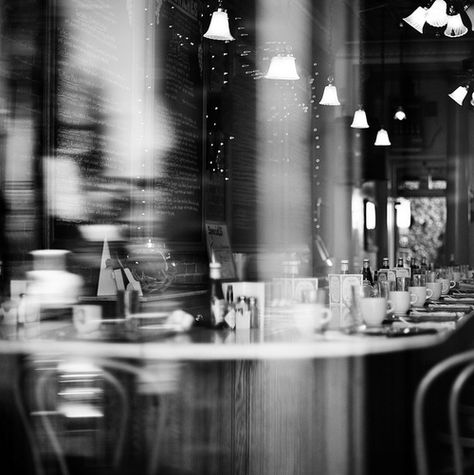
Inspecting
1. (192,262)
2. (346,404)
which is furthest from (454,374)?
(192,262)

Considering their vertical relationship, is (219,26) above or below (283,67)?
above

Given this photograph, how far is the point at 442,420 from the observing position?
7.51 feet

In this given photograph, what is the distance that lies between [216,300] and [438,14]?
12.2 feet

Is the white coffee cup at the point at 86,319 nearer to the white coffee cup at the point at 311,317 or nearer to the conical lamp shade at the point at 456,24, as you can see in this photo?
the white coffee cup at the point at 311,317

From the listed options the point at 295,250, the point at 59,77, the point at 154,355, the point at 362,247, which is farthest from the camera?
the point at 362,247

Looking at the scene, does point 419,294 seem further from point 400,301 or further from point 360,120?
point 360,120

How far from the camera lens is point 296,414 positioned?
232 centimetres

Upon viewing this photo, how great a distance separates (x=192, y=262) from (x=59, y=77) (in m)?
1.58

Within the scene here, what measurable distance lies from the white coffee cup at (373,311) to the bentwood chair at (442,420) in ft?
1.33

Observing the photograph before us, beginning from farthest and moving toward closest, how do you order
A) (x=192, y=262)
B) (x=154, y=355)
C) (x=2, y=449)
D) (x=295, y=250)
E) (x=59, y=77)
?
(x=295, y=250) < (x=192, y=262) < (x=59, y=77) < (x=2, y=449) < (x=154, y=355)

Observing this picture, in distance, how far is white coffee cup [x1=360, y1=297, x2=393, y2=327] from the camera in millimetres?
2629

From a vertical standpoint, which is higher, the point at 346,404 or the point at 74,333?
the point at 74,333

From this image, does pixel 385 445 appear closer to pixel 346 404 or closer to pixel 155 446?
pixel 346 404

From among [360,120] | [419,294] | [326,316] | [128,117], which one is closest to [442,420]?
[326,316]
